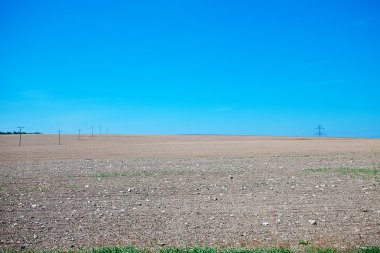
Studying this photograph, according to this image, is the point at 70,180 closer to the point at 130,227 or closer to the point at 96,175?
the point at 96,175

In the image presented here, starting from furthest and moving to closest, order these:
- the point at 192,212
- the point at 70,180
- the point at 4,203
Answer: the point at 70,180
the point at 4,203
the point at 192,212

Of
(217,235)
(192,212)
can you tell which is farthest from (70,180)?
(217,235)

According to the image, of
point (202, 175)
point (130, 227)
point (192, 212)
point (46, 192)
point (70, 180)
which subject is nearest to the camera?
point (130, 227)

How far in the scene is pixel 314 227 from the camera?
29.9ft

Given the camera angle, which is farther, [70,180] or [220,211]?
[70,180]

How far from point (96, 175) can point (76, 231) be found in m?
11.3

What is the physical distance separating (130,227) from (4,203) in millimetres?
6123

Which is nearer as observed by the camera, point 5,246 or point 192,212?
point 5,246

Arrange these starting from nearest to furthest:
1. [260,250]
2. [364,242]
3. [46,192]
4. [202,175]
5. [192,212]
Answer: [260,250] < [364,242] < [192,212] < [46,192] < [202,175]

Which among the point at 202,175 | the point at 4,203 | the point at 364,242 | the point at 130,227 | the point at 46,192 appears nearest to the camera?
the point at 364,242

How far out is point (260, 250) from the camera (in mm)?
7078

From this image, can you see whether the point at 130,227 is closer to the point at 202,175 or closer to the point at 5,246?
the point at 5,246

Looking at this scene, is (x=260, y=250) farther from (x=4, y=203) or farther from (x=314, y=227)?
(x=4, y=203)

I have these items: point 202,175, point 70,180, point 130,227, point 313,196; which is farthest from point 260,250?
point 70,180
